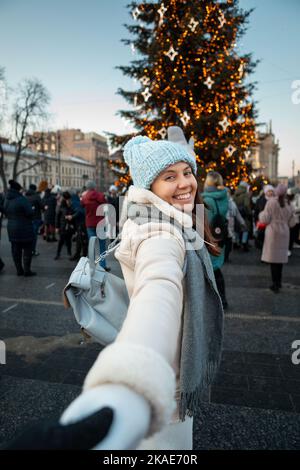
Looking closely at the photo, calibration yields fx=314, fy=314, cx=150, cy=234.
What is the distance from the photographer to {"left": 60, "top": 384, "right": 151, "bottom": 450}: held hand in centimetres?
54

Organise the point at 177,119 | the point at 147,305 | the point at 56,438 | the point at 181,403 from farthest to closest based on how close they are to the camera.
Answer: the point at 177,119 → the point at 181,403 → the point at 147,305 → the point at 56,438

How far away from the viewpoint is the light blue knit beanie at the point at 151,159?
1357mm

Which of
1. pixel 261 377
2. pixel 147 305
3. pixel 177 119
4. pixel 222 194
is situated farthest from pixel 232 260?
pixel 147 305

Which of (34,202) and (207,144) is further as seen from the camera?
(207,144)

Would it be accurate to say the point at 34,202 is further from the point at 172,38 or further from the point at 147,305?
the point at 147,305

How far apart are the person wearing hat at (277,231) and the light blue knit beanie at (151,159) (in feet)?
15.4

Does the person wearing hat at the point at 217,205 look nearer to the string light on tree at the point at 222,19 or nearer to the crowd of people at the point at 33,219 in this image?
the crowd of people at the point at 33,219

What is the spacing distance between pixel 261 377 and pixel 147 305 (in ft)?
8.85

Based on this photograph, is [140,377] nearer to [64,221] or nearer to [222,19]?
[64,221]

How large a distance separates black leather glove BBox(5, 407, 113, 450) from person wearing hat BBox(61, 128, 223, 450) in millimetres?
19

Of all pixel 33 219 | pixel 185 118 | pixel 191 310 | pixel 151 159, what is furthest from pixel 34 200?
pixel 191 310

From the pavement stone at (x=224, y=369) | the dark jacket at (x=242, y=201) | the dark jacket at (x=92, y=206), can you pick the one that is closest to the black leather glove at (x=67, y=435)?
the pavement stone at (x=224, y=369)

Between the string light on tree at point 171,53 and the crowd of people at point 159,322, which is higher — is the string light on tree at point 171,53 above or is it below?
above

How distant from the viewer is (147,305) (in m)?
0.82
